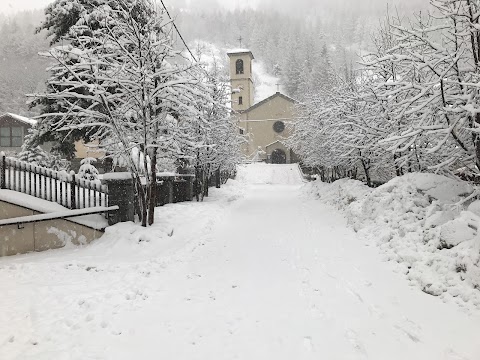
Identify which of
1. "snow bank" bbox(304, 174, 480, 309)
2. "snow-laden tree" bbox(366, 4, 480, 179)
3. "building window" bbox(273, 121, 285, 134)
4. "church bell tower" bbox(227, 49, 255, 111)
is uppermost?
"church bell tower" bbox(227, 49, 255, 111)

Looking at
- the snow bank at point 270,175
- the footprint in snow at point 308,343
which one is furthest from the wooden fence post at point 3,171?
the snow bank at point 270,175

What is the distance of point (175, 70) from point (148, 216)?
4040mm

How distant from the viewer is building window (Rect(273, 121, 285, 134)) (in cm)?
5900

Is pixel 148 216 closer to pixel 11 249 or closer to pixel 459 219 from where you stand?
pixel 11 249

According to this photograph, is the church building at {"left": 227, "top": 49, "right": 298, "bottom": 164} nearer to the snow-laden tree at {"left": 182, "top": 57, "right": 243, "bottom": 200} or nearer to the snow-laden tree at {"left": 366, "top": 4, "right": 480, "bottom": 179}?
the snow-laden tree at {"left": 182, "top": 57, "right": 243, "bottom": 200}

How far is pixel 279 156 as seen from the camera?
56.1 metres

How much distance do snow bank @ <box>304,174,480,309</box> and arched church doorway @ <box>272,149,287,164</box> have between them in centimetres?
4433

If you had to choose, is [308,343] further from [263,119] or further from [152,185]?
[263,119]

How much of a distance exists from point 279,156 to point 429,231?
4944 centimetres

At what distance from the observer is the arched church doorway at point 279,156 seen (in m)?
55.6

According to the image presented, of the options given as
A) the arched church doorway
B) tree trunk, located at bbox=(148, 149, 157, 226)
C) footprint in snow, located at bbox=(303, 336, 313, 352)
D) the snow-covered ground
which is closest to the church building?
the arched church doorway

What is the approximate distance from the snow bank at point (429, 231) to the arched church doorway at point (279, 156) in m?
44.3

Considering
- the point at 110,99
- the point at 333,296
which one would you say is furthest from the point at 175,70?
the point at 333,296

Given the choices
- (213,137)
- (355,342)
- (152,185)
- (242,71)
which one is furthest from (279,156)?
(355,342)
